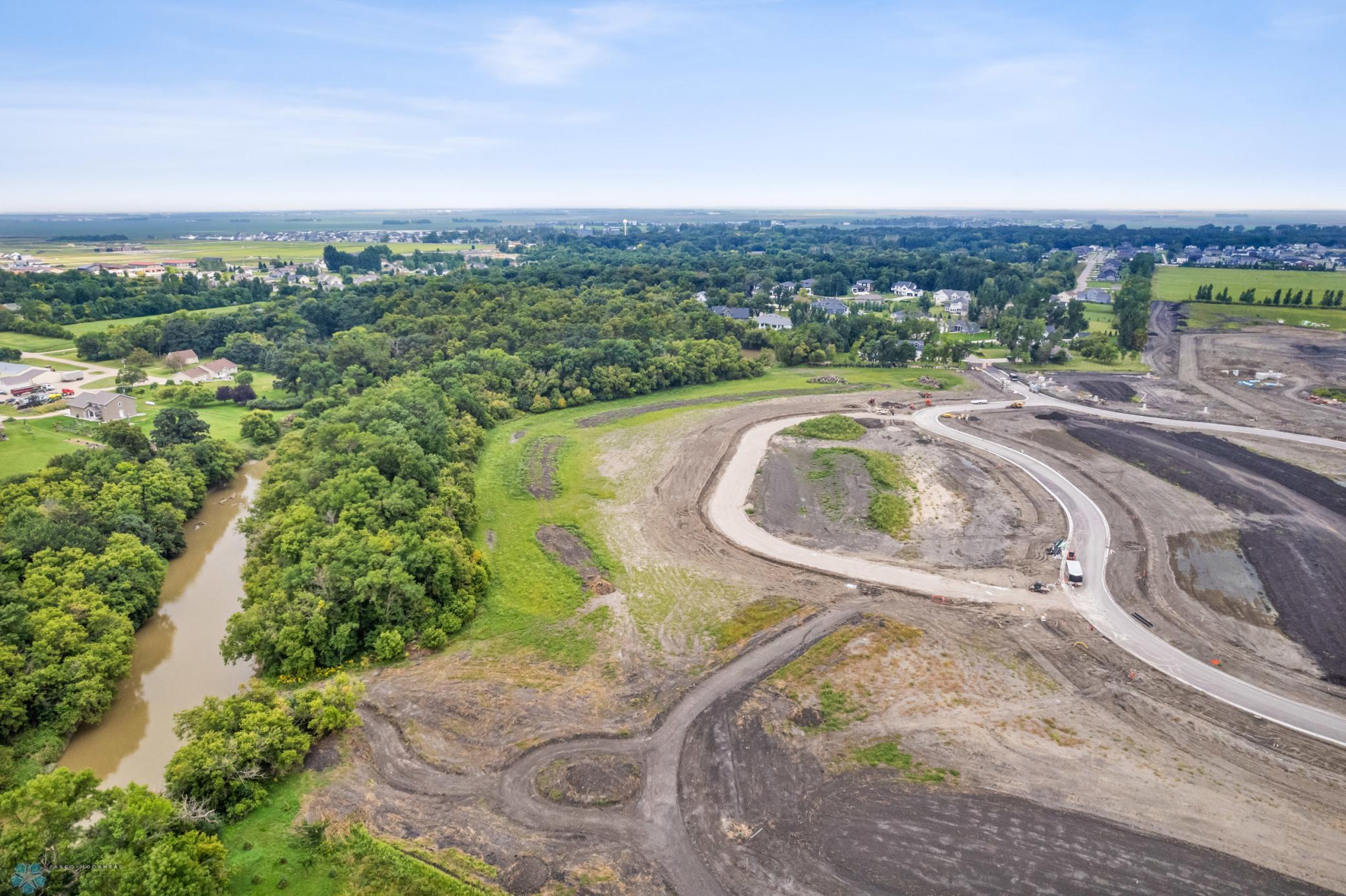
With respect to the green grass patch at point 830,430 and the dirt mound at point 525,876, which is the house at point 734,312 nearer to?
the green grass patch at point 830,430

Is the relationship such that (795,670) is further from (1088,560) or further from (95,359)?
(95,359)

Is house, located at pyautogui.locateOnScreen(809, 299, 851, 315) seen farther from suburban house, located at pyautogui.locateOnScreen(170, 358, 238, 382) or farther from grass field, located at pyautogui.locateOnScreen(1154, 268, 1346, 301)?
suburban house, located at pyautogui.locateOnScreen(170, 358, 238, 382)

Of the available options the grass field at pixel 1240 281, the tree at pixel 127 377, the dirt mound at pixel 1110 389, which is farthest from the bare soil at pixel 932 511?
the grass field at pixel 1240 281

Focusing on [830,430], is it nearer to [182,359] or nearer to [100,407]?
[100,407]

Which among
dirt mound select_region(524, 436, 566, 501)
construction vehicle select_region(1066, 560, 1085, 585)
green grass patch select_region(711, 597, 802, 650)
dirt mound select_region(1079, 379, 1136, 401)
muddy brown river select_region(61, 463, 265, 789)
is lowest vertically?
muddy brown river select_region(61, 463, 265, 789)

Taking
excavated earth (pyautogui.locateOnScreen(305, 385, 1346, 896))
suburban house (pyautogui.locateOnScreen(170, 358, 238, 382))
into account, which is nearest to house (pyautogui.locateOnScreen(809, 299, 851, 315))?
excavated earth (pyautogui.locateOnScreen(305, 385, 1346, 896))
